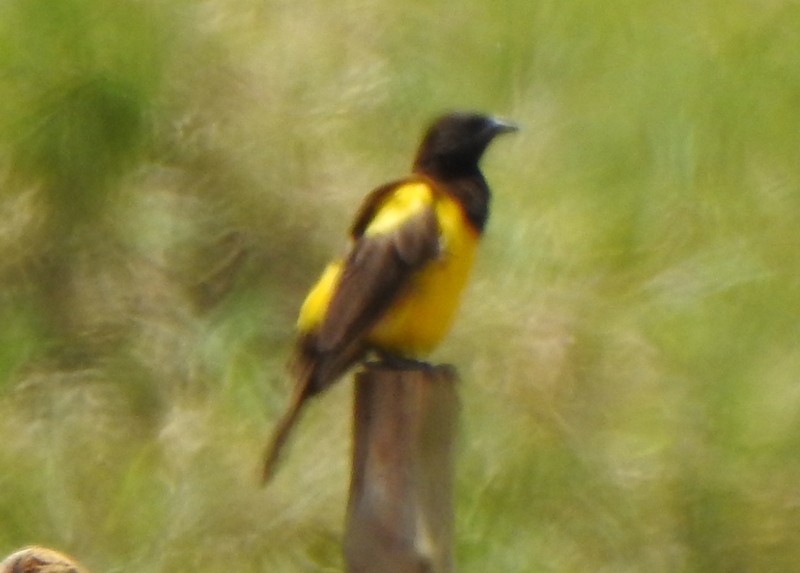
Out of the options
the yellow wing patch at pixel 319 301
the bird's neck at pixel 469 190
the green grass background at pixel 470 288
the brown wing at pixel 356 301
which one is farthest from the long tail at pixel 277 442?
the green grass background at pixel 470 288

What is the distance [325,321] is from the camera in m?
3.58

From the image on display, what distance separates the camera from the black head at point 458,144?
4445 millimetres

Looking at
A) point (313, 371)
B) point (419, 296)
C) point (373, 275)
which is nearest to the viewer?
point (313, 371)

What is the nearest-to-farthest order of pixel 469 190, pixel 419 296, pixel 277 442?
pixel 277 442, pixel 419 296, pixel 469 190

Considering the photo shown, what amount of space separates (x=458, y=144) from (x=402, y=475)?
192 centimetres

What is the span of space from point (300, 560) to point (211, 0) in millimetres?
2123

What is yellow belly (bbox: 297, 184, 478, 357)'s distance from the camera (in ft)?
12.4

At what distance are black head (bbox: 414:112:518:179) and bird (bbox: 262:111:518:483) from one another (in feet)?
0.55

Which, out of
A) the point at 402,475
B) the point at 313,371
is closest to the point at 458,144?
the point at 313,371

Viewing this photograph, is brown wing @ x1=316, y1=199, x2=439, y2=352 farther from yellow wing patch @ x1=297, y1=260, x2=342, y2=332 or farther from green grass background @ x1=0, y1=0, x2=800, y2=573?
green grass background @ x1=0, y1=0, x2=800, y2=573

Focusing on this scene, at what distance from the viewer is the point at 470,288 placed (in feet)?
17.8

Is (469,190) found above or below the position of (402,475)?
above

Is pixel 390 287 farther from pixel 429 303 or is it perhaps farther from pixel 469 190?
pixel 469 190

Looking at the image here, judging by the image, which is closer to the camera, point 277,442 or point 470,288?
point 277,442
